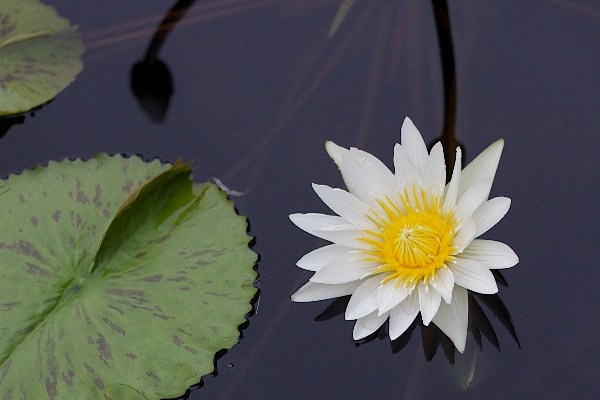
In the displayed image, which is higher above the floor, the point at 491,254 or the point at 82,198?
the point at 491,254

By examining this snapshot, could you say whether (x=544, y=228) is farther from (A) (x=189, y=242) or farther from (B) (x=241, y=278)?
(A) (x=189, y=242)

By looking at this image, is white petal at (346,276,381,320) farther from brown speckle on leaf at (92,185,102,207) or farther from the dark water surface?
brown speckle on leaf at (92,185,102,207)

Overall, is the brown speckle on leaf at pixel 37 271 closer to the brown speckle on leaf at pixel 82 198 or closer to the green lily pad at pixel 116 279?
the green lily pad at pixel 116 279

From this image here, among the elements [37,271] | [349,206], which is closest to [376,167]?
[349,206]

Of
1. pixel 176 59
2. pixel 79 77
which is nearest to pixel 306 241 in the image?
pixel 176 59

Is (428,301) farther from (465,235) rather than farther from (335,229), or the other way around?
(335,229)

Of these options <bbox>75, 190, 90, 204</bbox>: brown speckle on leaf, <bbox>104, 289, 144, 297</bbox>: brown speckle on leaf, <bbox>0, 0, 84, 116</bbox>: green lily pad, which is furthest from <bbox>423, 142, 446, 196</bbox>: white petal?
<bbox>0, 0, 84, 116</bbox>: green lily pad
